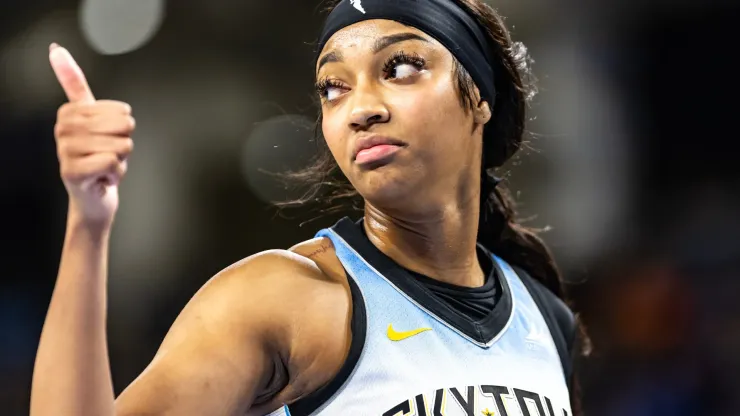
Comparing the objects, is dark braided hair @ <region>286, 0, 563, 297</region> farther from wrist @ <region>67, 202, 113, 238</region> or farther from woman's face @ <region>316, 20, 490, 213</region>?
wrist @ <region>67, 202, 113, 238</region>

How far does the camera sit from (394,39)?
1879 millimetres

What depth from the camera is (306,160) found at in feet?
13.6

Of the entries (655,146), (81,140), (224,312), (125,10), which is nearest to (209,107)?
(125,10)

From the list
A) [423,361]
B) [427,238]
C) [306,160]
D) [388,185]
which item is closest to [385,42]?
[388,185]

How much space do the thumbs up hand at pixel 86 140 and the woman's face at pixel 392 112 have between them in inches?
27.4

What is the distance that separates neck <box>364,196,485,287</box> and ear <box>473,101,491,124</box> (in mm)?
198

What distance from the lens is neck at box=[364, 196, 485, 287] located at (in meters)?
2.01

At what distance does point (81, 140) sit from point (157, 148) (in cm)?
358

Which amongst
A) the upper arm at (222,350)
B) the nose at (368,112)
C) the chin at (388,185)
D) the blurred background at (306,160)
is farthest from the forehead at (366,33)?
the blurred background at (306,160)

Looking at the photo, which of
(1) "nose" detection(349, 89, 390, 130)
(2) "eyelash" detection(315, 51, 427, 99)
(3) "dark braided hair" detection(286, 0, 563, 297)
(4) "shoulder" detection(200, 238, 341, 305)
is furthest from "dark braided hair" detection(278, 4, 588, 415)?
(4) "shoulder" detection(200, 238, 341, 305)

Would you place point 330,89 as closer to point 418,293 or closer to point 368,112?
point 368,112

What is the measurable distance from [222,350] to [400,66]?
28.7 inches

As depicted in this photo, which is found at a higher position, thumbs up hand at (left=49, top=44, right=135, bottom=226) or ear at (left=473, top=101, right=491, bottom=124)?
ear at (left=473, top=101, right=491, bottom=124)

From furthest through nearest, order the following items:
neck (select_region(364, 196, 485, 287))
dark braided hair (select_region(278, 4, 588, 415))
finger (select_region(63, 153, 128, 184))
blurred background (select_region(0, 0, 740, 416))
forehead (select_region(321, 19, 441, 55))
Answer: blurred background (select_region(0, 0, 740, 416))
dark braided hair (select_region(278, 4, 588, 415))
neck (select_region(364, 196, 485, 287))
forehead (select_region(321, 19, 441, 55))
finger (select_region(63, 153, 128, 184))
